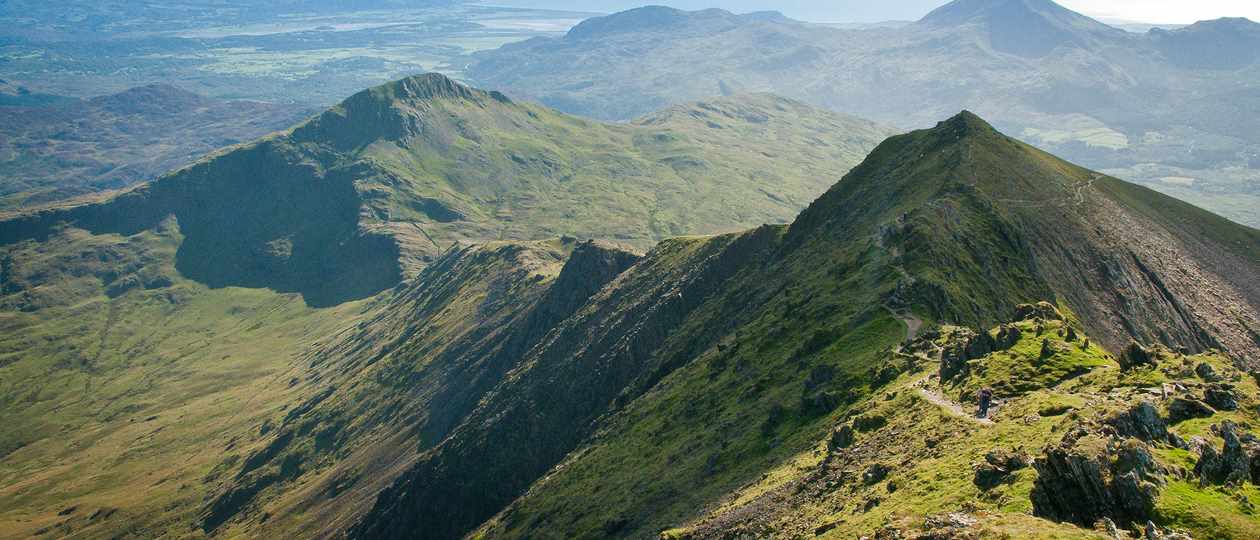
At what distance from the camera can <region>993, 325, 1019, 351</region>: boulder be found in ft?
260

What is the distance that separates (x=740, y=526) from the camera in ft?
244

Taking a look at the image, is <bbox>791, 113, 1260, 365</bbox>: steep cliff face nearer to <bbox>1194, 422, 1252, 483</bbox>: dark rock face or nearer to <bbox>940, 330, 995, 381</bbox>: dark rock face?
<bbox>940, 330, 995, 381</bbox>: dark rock face

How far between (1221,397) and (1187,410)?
2.44 metres

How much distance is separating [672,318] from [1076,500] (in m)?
124

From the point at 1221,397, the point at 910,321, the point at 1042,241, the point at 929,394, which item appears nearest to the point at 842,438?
the point at 929,394

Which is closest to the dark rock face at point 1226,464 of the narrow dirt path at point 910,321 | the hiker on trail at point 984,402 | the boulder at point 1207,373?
the boulder at point 1207,373

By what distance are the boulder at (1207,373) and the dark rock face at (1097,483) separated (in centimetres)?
1630

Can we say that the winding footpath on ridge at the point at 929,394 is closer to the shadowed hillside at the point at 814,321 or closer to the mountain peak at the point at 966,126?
the shadowed hillside at the point at 814,321

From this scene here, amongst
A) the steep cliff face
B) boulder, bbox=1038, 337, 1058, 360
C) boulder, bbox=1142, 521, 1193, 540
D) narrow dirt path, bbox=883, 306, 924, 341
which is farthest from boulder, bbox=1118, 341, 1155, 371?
the steep cliff face

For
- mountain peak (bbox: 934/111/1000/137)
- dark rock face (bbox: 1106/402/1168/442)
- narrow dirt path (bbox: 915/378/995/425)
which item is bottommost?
narrow dirt path (bbox: 915/378/995/425)

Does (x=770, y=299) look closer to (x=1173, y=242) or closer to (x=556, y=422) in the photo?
(x=556, y=422)

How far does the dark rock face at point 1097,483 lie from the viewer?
1693 inches

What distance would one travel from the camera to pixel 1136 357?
65312 millimetres

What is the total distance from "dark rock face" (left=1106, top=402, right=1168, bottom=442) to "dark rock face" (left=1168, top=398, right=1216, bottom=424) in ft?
4.70
